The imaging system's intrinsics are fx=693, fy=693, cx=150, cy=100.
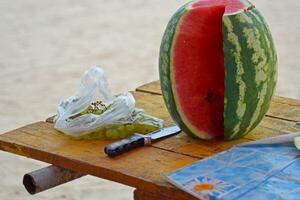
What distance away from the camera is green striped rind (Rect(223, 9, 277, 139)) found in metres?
1.32

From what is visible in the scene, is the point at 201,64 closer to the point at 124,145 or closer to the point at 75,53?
the point at 124,145

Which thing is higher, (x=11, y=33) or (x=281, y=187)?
(x=281, y=187)

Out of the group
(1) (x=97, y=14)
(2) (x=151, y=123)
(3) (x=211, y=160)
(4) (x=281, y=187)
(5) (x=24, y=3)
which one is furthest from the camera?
(5) (x=24, y=3)

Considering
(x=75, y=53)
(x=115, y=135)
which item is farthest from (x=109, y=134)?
(x=75, y=53)

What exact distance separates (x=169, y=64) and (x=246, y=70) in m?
0.15

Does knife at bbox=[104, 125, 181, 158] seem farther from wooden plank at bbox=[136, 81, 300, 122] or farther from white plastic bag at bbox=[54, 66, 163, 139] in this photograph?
wooden plank at bbox=[136, 81, 300, 122]

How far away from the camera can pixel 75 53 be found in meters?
4.50

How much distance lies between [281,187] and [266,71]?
0.31 metres

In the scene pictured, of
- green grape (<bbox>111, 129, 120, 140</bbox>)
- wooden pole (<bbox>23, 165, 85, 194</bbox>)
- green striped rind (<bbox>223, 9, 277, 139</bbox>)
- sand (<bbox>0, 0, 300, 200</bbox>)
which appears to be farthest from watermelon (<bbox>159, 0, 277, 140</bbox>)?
sand (<bbox>0, 0, 300, 200</bbox>)

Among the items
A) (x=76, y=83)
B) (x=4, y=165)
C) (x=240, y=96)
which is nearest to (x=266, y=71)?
(x=240, y=96)

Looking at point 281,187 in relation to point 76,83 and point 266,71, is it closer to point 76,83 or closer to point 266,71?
point 266,71

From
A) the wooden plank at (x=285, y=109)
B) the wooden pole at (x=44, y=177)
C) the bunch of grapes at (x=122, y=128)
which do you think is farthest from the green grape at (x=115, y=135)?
the wooden plank at (x=285, y=109)

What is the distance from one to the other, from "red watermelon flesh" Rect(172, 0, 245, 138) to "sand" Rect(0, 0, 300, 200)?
3.75ft

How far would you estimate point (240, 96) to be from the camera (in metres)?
1.34
